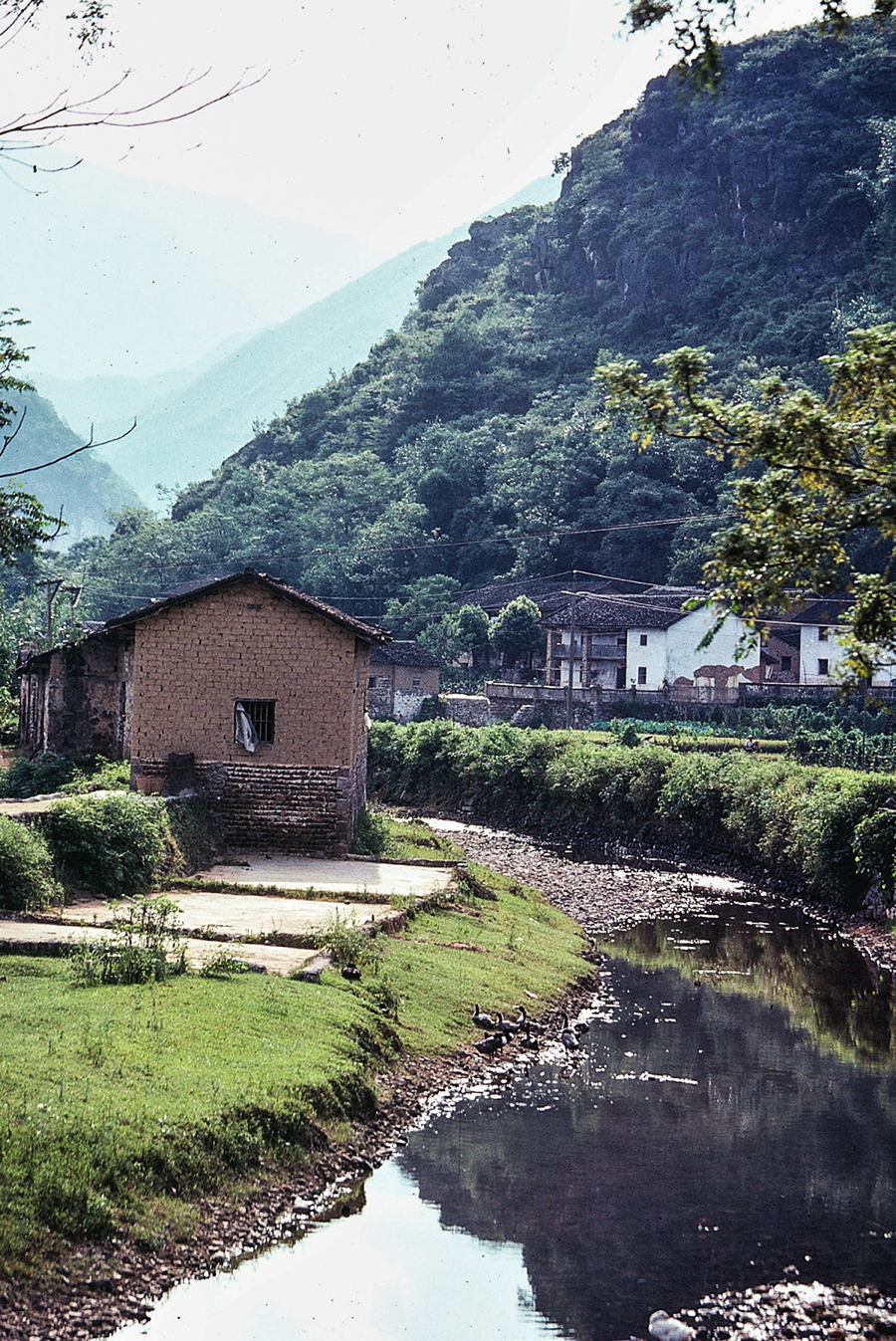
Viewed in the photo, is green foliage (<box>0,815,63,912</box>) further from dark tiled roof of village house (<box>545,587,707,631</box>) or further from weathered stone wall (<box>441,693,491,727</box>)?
dark tiled roof of village house (<box>545,587,707,631</box>)

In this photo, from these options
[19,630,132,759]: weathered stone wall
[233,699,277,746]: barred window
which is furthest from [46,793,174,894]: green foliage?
[19,630,132,759]: weathered stone wall

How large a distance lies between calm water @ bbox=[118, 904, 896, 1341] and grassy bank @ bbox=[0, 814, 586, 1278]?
79 cm

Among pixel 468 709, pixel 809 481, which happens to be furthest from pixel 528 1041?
pixel 468 709

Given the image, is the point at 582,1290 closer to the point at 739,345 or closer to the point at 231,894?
the point at 231,894

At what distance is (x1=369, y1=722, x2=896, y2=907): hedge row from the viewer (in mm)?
29188

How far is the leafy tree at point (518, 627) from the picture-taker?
74.2 metres

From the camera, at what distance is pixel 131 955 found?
Answer: 1476 cm

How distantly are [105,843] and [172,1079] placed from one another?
9190mm

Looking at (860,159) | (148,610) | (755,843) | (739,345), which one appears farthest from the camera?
(860,159)

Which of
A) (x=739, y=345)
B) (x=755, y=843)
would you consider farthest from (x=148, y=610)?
(x=739, y=345)

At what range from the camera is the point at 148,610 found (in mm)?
26938

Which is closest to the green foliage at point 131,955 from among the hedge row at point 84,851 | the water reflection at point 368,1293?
the hedge row at point 84,851

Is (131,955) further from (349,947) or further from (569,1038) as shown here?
(569,1038)

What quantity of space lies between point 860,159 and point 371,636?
95945mm
